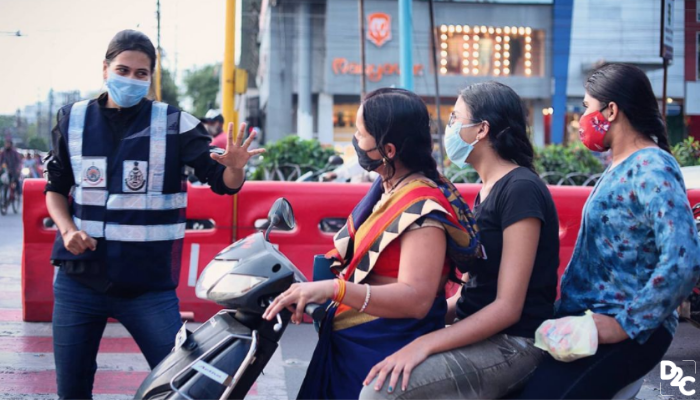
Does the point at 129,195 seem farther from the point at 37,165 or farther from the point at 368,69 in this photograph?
the point at 37,165

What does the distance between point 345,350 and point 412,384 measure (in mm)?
240

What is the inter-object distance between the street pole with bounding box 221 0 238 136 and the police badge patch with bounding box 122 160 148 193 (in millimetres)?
3570

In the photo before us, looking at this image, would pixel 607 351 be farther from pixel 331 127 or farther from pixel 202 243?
pixel 331 127

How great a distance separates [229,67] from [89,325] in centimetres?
432

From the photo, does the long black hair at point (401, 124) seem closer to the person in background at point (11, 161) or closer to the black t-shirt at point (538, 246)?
the black t-shirt at point (538, 246)

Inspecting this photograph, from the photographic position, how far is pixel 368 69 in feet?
99.7

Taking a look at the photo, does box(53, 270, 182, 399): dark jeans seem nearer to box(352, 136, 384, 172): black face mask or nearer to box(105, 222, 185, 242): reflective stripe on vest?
box(105, 222, 185, 242): reflective stripe on vest

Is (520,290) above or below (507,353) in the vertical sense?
above

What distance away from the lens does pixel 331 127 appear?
102 feet

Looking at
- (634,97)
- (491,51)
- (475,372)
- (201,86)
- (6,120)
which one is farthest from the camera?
(201,86)

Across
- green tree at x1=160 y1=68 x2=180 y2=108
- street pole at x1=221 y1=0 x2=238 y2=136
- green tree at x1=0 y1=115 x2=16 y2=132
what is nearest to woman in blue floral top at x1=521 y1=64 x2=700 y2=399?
street pole at x1=221 y1=0 x2=238 y2=136

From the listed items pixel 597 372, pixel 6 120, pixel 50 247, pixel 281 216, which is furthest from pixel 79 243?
pixel 6 120

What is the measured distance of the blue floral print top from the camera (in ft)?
→ 6.71

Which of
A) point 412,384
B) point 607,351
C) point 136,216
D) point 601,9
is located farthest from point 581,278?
point 601,9
